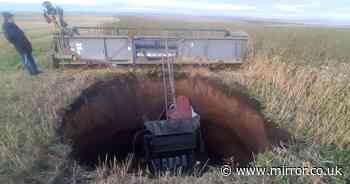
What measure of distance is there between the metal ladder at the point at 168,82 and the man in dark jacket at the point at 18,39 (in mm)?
3216

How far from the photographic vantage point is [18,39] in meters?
6.55

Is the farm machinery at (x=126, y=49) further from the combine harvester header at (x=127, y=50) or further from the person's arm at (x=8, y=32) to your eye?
the person's arm at (x=8, y=32)

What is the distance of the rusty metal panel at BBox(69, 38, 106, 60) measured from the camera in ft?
A: 24.0

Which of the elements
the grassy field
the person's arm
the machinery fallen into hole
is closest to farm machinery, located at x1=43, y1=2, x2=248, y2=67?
the grassy field

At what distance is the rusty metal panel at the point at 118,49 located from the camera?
7324 mm

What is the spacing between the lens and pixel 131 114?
6730 millimetres

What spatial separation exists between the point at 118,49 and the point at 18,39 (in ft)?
7.85

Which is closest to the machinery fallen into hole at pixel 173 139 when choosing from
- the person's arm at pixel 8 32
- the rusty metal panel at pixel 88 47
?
the rusty metal panel at pixel 88 47

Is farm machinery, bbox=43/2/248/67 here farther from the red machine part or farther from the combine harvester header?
the red machine part

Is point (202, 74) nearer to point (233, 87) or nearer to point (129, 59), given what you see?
Result: point (233, 87)

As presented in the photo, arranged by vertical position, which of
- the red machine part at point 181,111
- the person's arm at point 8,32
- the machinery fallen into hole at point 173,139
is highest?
the person's arm at point 8,32

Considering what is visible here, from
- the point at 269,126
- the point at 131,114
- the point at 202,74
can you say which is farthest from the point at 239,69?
the point at 131,114

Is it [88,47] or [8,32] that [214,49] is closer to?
[88,47]

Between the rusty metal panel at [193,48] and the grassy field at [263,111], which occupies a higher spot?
the rusty metal panel at [193,48]
